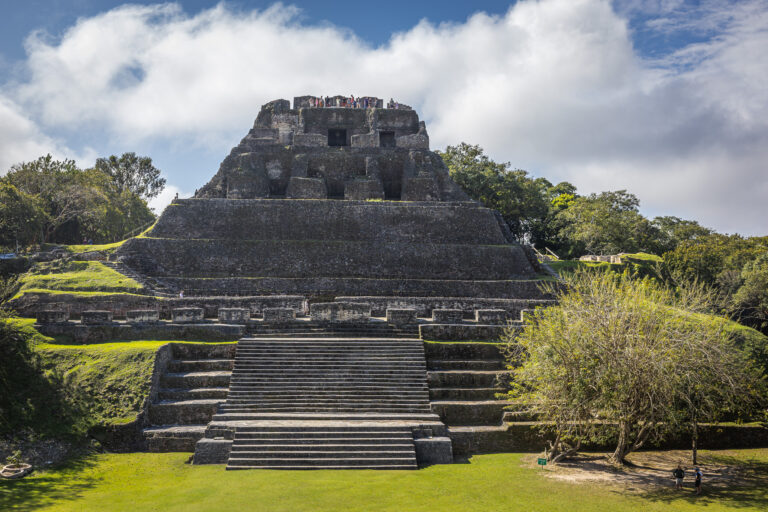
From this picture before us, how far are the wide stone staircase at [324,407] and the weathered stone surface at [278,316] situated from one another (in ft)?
2.12

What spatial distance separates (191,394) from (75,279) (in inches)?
429

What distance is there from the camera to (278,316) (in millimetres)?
16469

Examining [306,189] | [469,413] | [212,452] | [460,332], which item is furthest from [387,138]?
[212,452]

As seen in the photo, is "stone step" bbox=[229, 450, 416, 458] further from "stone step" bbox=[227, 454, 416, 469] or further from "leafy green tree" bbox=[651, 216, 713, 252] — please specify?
"leafy green tree" bbox=[651, 216, 713, 252]

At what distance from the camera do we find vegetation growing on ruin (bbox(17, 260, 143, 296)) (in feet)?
68.1

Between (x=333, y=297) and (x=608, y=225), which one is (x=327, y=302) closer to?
(x=333, y=297)

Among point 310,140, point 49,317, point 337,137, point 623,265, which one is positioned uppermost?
point 337,137

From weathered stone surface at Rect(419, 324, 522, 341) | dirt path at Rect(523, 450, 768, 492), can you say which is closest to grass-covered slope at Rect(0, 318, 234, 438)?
weathered stone surface at Rect(419, 324, 522, 341)

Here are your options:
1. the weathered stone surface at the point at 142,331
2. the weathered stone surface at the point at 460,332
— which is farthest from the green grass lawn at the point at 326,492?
the weathered stone surface at the point at 460,332

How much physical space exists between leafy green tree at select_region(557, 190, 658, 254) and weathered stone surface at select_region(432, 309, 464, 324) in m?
21.9

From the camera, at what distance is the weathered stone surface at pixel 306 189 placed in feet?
100

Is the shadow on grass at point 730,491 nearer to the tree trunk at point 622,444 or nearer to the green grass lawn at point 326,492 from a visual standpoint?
the green grass lawn at point 326,492

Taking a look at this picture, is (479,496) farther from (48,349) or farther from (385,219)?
(385,219)

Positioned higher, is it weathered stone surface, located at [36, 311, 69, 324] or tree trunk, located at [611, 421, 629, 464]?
weathered stone surface, located at [36, 311, 69, 324]
